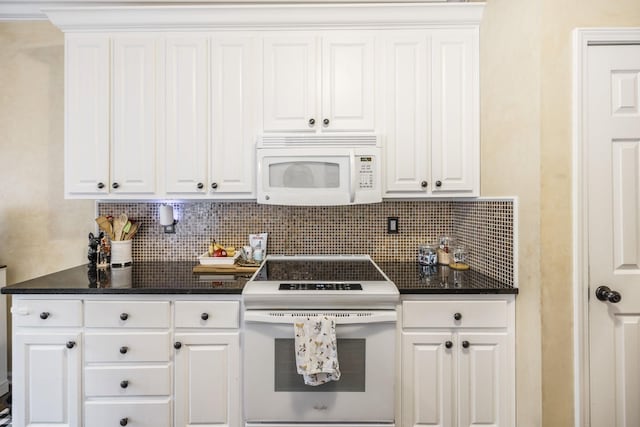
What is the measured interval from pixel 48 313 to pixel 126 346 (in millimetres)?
439

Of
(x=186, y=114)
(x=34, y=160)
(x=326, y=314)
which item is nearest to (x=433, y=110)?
(x=326, y=314)

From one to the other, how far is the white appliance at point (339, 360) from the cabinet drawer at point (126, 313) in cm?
48

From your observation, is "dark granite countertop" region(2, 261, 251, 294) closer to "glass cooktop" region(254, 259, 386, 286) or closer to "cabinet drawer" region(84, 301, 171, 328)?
"cabinet drawer" region(84, 301, 171, 328)

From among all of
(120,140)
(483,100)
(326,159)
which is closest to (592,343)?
(483,100)

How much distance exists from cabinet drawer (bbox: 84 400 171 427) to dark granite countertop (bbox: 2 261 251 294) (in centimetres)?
59

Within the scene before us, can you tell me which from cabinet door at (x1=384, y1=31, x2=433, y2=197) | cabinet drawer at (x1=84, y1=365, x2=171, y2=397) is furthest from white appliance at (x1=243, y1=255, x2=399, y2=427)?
cabinet door at (x1=384, y1=31, x2=433, y2=197)

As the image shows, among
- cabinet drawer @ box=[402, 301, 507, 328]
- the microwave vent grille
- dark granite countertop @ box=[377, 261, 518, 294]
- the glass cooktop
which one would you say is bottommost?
cabinet drawer @ box=[402, 301, 507, 328]

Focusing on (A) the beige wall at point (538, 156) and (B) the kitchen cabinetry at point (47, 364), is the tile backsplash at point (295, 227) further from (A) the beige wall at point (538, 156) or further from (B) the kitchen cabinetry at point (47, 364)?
(B) the kitchen cabinetry at point (47, 364)

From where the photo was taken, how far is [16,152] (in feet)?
7.92

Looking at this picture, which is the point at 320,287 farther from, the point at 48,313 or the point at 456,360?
the point at 48,313

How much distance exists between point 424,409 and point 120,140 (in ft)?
7.81

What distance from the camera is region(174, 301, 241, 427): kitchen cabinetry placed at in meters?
1.73

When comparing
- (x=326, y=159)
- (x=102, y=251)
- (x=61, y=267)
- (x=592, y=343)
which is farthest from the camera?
(x=61, y=267)

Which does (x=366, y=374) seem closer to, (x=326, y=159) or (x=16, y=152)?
(x=326, y=159)
